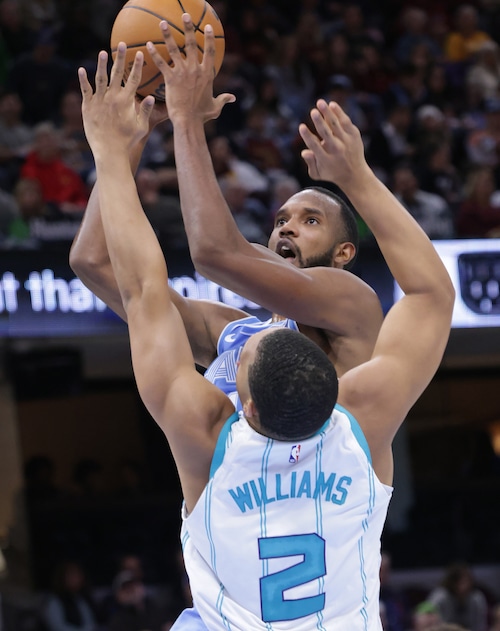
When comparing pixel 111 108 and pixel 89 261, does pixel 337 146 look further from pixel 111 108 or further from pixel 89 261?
pixel 89 261

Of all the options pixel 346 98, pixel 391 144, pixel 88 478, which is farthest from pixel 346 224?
pixel 88 478

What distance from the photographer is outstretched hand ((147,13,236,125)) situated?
9.80 feet

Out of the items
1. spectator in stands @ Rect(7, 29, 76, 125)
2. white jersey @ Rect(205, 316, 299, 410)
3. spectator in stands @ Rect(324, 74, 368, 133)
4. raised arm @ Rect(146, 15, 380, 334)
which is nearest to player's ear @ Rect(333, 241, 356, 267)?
white jersey @ Rect(205, 316, 299, 410)

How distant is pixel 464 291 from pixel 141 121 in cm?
565

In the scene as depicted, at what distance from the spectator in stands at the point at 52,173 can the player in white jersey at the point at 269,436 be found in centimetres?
598

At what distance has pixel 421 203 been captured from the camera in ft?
31.4

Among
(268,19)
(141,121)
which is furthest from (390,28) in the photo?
(141,121)

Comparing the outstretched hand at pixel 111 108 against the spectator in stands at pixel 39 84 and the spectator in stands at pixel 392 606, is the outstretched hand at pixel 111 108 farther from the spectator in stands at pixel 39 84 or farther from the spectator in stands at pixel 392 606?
the spectator in stands at pixel 39 84

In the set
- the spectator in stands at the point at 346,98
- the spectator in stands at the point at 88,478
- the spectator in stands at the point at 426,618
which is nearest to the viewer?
the spectator in stands at the point at 426,618

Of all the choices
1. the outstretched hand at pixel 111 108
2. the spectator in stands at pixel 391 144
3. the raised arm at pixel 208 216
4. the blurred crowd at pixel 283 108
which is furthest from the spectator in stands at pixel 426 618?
the outstretched hand at pixel 111 108

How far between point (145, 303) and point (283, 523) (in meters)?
0.64

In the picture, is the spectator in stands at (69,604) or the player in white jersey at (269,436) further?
the spectator in stands at (69,604)

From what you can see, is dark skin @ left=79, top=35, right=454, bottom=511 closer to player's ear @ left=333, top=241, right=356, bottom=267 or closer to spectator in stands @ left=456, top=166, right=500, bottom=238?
player's ear @ left=333, top=241, right=356, bottom=267

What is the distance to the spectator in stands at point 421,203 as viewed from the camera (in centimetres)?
901
